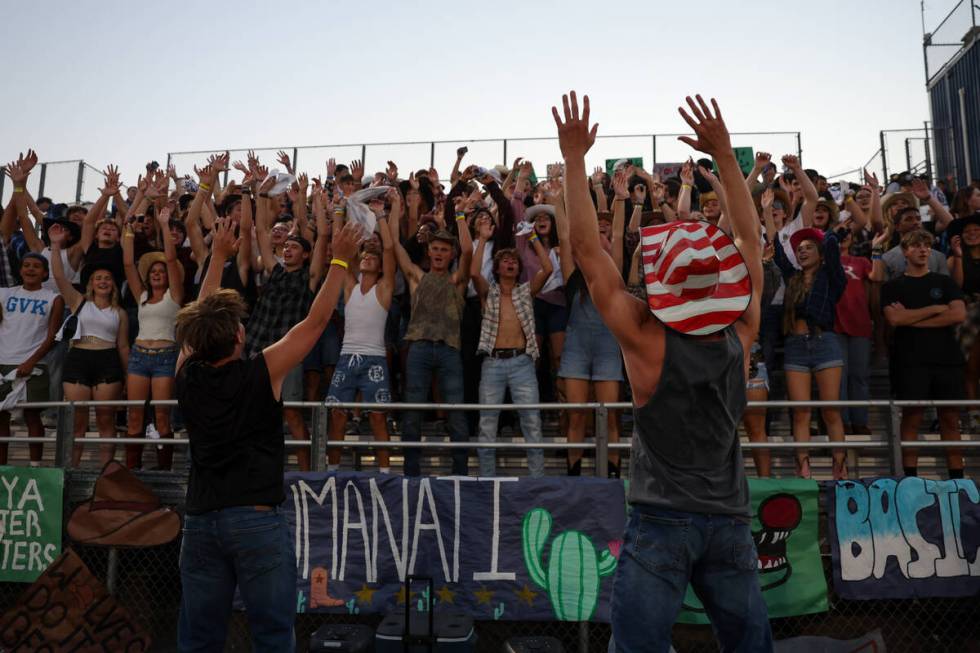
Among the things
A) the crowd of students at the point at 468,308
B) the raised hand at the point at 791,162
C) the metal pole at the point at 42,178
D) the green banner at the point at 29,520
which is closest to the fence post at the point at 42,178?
the metal pole at the point at 42,178

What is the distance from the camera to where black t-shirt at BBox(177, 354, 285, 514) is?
11.6 feet

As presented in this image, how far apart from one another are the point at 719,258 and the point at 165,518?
5.89 metres

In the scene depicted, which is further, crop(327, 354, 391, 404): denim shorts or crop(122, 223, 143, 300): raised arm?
crop(122, 223, 143, 300): raised arm

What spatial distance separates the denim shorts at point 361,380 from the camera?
7.38 metres

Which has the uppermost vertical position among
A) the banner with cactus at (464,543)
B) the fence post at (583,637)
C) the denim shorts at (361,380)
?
the denim shorts at (361,380)

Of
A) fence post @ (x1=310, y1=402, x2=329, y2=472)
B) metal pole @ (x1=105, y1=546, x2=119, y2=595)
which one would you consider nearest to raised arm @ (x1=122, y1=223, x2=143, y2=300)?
metal pole @ (x1=105, y1=546, x2=119, y2=595)

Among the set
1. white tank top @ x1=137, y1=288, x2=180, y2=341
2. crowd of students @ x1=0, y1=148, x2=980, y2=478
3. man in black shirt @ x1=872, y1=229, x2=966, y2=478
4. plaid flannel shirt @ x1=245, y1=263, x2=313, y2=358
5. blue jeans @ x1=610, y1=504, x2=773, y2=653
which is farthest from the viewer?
white tank top @ x1=137, y1=288, x2=180, y2=341

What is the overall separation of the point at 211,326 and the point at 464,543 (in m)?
3.42

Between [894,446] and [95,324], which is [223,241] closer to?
[95,324]

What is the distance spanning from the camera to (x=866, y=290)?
827 centimetres

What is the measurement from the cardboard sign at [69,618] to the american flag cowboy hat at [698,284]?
578cm

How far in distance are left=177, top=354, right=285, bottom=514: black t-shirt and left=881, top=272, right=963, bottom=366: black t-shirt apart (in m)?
6.03

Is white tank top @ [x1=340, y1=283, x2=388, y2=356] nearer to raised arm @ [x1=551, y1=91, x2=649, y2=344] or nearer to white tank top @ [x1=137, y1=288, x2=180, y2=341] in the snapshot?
white tank top @ [x1=137, y1=288, x2=180, y2=341]

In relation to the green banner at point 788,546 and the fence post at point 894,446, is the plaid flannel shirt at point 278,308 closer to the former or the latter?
the green banner at point 788,546
